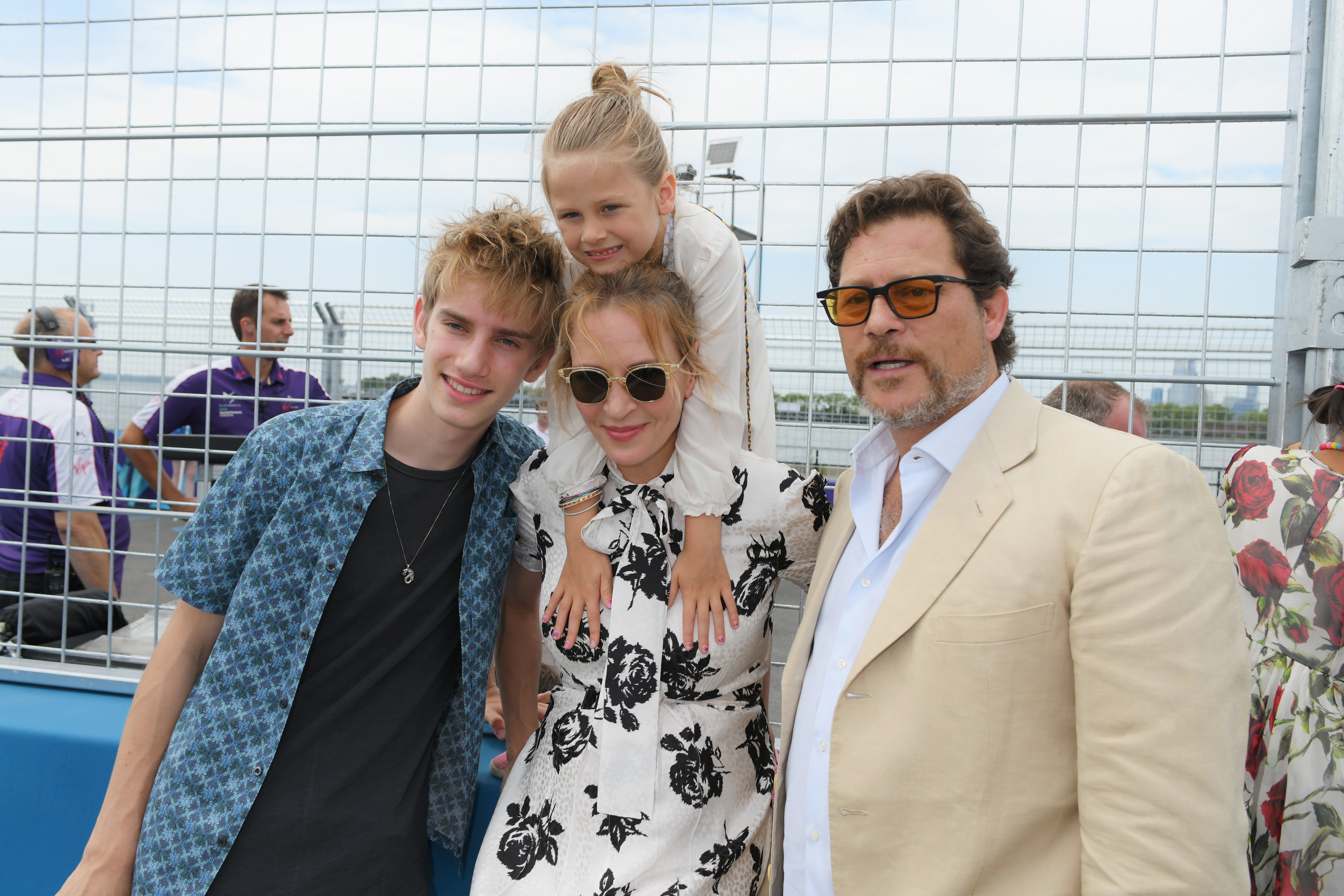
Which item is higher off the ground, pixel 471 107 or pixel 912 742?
pixel 471 107

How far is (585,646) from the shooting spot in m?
1.78

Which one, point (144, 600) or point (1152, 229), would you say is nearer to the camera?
point (1152, 229)

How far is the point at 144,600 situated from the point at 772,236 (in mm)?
6688

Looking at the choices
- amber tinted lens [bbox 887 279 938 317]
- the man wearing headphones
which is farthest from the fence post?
the man wearing headphones

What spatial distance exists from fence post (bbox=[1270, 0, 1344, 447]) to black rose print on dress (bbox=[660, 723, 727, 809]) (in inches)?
→ 66.8

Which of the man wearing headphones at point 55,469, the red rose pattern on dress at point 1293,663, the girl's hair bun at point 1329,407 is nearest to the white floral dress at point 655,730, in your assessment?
the red rose pattern on dress at point 1293,663

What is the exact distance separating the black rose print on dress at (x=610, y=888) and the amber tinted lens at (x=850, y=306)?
1.16 meters

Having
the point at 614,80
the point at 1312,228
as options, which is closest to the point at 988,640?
the point at 1312,228

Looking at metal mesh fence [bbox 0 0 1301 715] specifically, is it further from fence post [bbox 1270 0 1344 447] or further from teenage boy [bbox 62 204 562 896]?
teenage boy [bbox 62 204 562 896]

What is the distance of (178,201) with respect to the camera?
2998 mm

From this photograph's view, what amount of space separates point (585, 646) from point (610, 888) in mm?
471

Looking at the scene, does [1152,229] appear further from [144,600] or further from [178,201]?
[144,600]

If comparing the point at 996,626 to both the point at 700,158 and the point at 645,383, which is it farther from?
the point at 700,158

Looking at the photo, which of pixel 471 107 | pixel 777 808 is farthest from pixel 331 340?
pixel 777 808
